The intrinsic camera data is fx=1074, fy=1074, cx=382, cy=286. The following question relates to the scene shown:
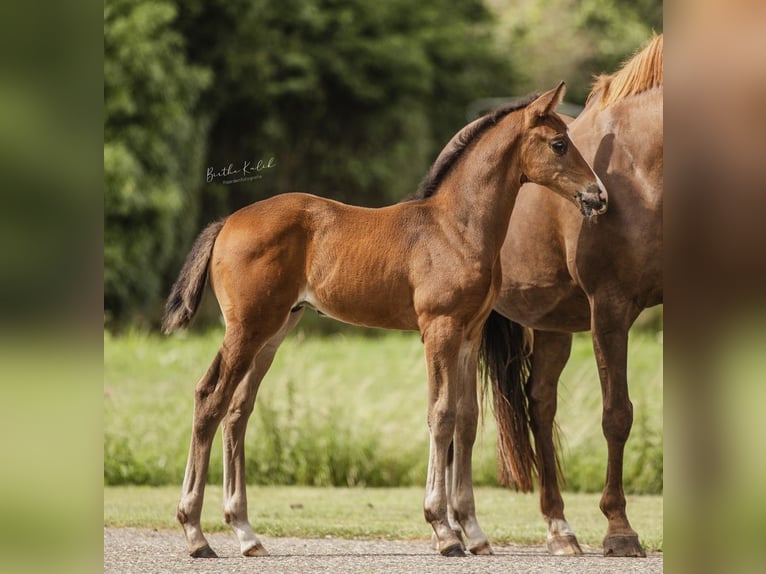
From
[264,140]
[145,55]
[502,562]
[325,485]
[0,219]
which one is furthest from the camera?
[264,140]

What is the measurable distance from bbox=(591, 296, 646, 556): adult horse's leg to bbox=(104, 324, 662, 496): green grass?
3137 millimetres

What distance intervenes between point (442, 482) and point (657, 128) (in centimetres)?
199

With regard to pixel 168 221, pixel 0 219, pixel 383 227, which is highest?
pixel 0 219

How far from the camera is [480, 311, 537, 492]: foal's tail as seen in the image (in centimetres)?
602

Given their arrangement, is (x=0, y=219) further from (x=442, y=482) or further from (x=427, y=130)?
(x=427, y=130)

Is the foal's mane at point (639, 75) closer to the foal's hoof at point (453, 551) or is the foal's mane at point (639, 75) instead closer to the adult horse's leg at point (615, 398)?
the adult horse's leg at point (615, 398)

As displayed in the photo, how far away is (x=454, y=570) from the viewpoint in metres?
4.67

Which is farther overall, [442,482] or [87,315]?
[442,482]

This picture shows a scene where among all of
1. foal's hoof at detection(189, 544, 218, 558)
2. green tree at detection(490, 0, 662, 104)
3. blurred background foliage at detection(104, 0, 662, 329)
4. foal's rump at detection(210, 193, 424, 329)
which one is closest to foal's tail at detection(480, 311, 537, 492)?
foal's rump at detection(210, 193, 424, 329)

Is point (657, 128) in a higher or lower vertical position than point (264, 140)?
higher

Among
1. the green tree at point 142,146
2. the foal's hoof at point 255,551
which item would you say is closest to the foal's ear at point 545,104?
the foal's hoof at point 255,551

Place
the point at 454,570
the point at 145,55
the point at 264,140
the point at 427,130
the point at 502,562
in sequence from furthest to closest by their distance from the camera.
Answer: the point at 427,130 < the point at 264,140 < the point at 145,55 < the point at 502,562 < the point at 454,570

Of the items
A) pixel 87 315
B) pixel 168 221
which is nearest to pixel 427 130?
pixel 168 221

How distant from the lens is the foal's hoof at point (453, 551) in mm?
4961
